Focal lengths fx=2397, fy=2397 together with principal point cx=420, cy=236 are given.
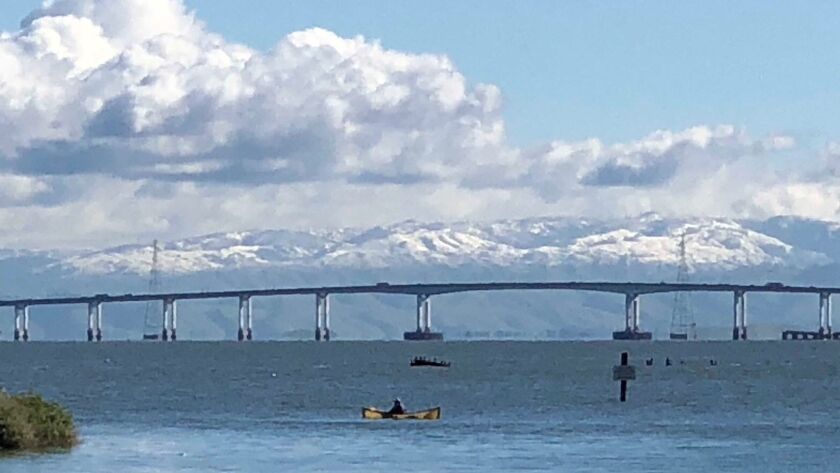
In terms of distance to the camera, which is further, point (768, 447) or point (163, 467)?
point (768, 447)

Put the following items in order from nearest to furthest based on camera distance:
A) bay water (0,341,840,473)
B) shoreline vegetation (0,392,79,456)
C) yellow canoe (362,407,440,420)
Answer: shoreline vegetation (0,392,79,456), bay water (0,341,840,473), yellow canoe (362,407,440,420)

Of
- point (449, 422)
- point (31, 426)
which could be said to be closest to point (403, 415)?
point (449, 422)

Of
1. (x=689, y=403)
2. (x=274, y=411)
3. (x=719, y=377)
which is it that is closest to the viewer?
(x=274, y=411)

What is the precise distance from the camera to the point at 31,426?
6303 cm

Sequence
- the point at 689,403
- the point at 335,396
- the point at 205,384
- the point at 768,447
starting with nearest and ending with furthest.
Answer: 1. the point at 768,447
2. the point at 689,403
3. the point at 335,396
4. the point at 205,384

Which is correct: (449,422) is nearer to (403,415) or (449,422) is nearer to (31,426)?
(403,415)

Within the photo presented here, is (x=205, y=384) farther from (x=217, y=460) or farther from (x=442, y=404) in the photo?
(x=217, y=460)

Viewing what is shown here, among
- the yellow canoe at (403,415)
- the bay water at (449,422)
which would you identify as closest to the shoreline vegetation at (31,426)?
the bay water at (449,422)

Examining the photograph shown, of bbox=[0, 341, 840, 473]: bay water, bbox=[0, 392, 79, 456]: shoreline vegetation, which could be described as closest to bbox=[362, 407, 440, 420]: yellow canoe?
bbox=[0, 341, 840, 473]: bay water

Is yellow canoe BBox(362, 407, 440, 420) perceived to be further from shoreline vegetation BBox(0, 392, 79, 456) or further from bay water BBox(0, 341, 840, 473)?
shoreline vegetation BBox(0, 392, 79, 456)

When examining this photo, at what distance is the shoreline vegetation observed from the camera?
62.4 metres

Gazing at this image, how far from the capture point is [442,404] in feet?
341

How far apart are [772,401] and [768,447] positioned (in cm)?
3459

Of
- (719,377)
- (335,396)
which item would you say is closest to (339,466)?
(335,396)
